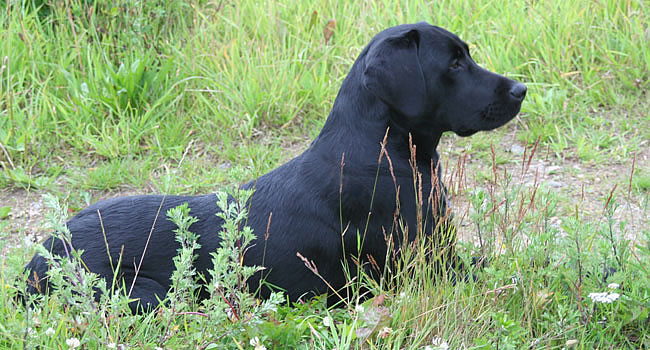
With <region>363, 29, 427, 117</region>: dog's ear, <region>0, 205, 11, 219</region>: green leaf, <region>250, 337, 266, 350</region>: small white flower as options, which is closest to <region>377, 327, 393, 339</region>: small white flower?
<region>250, 337, 266, 350</region>: small white flower

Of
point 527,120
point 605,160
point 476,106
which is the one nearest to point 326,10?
point 527,120

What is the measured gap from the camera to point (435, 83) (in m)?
3.02

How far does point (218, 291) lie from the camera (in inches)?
96.7

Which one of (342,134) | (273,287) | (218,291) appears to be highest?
(342,134)

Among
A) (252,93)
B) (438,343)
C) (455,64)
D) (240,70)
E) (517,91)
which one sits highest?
(455,64)

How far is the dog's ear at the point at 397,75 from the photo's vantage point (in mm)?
2830

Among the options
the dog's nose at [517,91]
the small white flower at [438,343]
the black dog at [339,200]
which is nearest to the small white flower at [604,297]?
the small white flower at [438,343]

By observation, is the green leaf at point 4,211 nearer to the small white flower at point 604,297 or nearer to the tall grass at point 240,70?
the tall grass at point 240,70

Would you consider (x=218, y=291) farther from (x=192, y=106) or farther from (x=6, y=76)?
(x=6, y=76)

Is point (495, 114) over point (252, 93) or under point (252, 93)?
over

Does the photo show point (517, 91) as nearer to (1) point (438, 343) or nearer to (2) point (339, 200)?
(2) point (339, 200)

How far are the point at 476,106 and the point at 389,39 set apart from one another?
49 cm

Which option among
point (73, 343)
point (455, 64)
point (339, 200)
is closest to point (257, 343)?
point (73, 343)

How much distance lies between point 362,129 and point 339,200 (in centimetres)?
31
